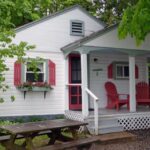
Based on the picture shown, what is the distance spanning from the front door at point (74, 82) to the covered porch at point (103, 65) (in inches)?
8.2

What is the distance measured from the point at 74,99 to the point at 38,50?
2.45 m

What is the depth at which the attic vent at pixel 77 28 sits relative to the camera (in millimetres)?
12269

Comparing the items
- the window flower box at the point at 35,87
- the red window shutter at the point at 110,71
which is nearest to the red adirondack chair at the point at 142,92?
the red window shutter at the point at 110,71

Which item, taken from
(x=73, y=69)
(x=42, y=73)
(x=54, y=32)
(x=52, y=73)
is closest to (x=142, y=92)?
(x=73, y=69)

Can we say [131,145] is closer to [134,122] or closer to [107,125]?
[107,125]

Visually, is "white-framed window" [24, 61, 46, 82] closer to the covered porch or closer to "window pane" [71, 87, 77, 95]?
the covered porch

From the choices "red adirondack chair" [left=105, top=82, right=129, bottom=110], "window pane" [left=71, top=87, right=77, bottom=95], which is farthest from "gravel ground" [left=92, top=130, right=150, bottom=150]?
"window pane" [left=71, top=87, right=77, bottom=95]

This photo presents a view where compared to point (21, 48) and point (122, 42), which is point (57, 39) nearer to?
point (122, 42)

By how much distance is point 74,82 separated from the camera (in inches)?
485

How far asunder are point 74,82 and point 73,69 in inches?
20.9

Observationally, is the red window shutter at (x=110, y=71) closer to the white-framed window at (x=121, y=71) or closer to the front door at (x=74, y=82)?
the white-framed window at (x=121, y=71)

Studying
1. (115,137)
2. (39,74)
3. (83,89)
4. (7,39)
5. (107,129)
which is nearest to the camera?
(7,39)

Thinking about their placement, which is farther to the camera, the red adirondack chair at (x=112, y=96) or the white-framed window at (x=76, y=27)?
the white-framed window at (x=76, y=27)

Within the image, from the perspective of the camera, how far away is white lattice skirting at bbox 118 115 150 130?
35.4ft
